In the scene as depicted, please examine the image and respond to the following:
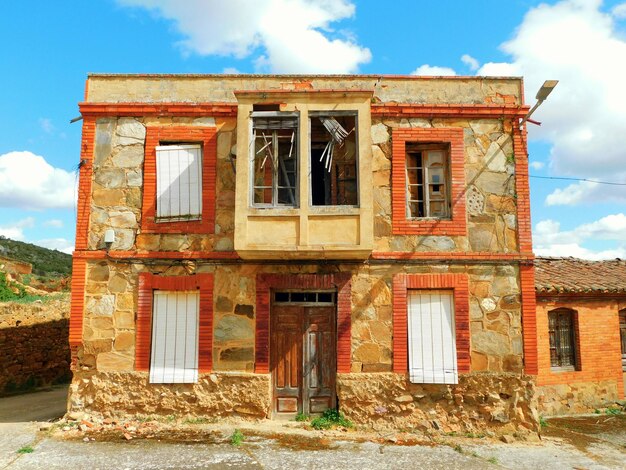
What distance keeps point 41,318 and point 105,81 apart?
9182mm

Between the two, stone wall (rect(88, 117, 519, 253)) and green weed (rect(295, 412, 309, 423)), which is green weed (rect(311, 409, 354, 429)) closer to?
green weed (rect(295, 412, 309, 423))

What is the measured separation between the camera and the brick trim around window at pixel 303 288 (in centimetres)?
903

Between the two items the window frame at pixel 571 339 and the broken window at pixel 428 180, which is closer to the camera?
the broken window at pixel 428 180

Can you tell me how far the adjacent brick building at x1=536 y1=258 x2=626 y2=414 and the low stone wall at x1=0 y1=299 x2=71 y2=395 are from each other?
1440 centimetres

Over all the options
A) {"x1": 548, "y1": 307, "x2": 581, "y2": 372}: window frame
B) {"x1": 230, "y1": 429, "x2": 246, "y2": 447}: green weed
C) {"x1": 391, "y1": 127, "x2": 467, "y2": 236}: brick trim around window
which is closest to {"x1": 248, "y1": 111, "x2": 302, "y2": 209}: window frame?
{"x1": 391, "y1": 127, "x2": 467, "y2": 236}: brick trim around window

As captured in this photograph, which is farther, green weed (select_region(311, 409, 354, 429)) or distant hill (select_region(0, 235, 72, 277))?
distant hill (select_region(0, 235, 72, 277))

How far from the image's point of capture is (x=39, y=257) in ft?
128

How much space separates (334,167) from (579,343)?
324 inches

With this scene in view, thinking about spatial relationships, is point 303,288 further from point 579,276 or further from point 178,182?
point 579,276

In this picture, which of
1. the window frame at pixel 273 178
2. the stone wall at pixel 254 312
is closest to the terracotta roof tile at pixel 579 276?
the stone wall at pixel 254 312

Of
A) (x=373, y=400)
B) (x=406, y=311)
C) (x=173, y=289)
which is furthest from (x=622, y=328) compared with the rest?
(x=173, y=289)

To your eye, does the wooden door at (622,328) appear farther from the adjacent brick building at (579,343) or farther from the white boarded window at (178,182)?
the white boarded window at (178,182)

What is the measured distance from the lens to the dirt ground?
280 inches

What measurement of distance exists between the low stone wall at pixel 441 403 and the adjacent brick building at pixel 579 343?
321 cm
